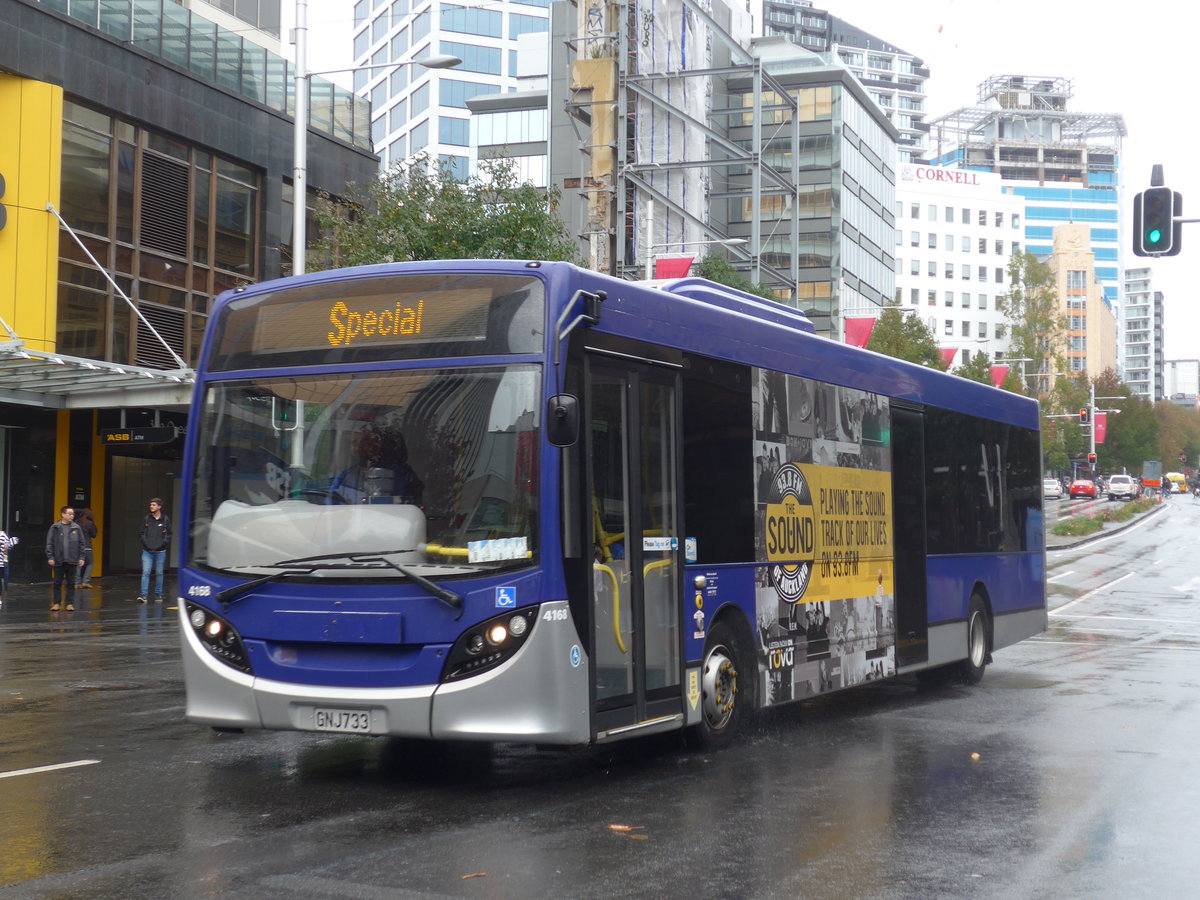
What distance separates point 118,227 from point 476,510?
25057 millimetres

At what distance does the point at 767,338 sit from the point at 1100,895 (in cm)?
526

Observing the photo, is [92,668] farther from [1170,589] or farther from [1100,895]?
[1170,589]

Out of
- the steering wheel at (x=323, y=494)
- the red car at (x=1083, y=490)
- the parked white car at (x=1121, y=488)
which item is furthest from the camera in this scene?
the red car at (x=1083, y=490)

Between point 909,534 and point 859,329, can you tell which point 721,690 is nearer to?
point 909,534

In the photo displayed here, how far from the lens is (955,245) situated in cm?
14912

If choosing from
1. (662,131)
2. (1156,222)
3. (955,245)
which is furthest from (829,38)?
(1156,222)

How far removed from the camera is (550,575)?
7742mm

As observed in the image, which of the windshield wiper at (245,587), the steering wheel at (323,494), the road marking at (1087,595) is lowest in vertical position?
the road marking at (1087,595)

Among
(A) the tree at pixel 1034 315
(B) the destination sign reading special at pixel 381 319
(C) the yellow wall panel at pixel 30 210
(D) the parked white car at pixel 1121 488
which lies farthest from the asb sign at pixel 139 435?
(D) the parked white car at pixel 1121 488

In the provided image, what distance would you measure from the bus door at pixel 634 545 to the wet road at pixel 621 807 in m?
0.52

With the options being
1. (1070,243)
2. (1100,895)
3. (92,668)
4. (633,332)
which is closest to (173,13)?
(92,668)

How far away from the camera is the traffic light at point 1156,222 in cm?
2019

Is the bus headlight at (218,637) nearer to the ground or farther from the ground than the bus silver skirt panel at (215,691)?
farther from the ground

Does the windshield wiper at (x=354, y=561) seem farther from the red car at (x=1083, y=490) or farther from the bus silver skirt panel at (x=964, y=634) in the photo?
the red car at (x=1083, y=490)
